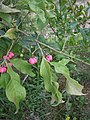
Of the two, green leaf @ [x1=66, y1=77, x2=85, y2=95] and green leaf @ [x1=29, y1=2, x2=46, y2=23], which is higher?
green leaf @ [x1=29, y1=2, x2=46, y2=23]

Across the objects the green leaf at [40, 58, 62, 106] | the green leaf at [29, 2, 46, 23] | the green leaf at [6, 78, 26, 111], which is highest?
the green leaf at [29, 2, 46, 23]

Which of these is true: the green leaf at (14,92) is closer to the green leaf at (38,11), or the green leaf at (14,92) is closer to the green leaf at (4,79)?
the green leaf at (4,79)

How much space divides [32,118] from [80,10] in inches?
29.1

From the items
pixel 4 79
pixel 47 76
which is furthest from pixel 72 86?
pixel 4 79

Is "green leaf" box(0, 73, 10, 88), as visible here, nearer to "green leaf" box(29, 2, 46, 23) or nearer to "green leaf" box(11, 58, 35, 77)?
"green leaf" box(11, 58, 35, 77)

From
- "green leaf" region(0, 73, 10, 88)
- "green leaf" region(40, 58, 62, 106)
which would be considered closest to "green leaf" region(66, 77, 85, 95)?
"green leaf" region(40, 58, 62, 106)

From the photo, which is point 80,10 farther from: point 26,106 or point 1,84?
point 1,84

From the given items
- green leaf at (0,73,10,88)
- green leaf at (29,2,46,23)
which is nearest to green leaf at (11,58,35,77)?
green leaf at (0,73,10,88)

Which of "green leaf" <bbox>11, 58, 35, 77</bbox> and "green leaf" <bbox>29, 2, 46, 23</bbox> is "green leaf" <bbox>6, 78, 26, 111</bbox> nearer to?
"green leaf" <bbox>11, 58, 35, 77</bbox>

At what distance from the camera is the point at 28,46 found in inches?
39.7

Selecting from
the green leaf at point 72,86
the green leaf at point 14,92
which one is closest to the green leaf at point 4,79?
the green leaf at point 14,92

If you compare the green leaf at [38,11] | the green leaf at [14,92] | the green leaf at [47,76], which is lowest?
the green leaf at [14,92]

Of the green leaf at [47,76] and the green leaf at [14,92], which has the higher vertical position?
the green leaf at [47,76]

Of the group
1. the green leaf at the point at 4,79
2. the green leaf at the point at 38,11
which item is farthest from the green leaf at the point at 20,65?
the green leaf at the point at 38,11
